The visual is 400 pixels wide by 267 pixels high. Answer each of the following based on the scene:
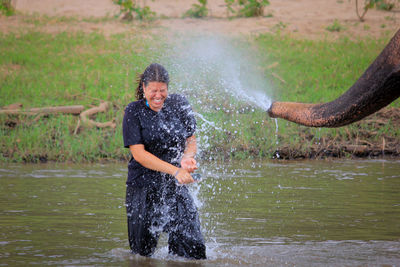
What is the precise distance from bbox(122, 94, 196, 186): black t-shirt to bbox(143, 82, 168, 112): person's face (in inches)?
3.4

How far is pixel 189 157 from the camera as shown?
17.2ft

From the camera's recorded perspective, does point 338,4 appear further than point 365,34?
Yes

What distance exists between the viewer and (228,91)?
44.8 ft

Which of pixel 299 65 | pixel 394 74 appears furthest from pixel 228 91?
pixel 394 74

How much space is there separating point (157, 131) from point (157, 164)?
28cm

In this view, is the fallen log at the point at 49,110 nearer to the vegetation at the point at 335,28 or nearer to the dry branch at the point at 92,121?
the dry branch at the point at 92,121

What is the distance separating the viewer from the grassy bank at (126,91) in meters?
11.5

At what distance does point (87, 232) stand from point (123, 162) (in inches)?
175

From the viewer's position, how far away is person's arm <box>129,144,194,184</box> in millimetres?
4891

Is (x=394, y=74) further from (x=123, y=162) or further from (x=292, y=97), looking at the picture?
(x=292, y=97)

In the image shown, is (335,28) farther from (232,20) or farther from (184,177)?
(184,177)

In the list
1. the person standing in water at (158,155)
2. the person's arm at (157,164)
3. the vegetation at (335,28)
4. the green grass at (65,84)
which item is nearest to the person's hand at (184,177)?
the person's arm at (157,164)

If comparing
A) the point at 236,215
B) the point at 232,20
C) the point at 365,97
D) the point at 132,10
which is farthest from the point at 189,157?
the point at 232,20

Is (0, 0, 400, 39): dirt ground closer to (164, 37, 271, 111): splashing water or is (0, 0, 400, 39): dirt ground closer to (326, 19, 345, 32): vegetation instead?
(326, 19, 345, 32): vegetation
